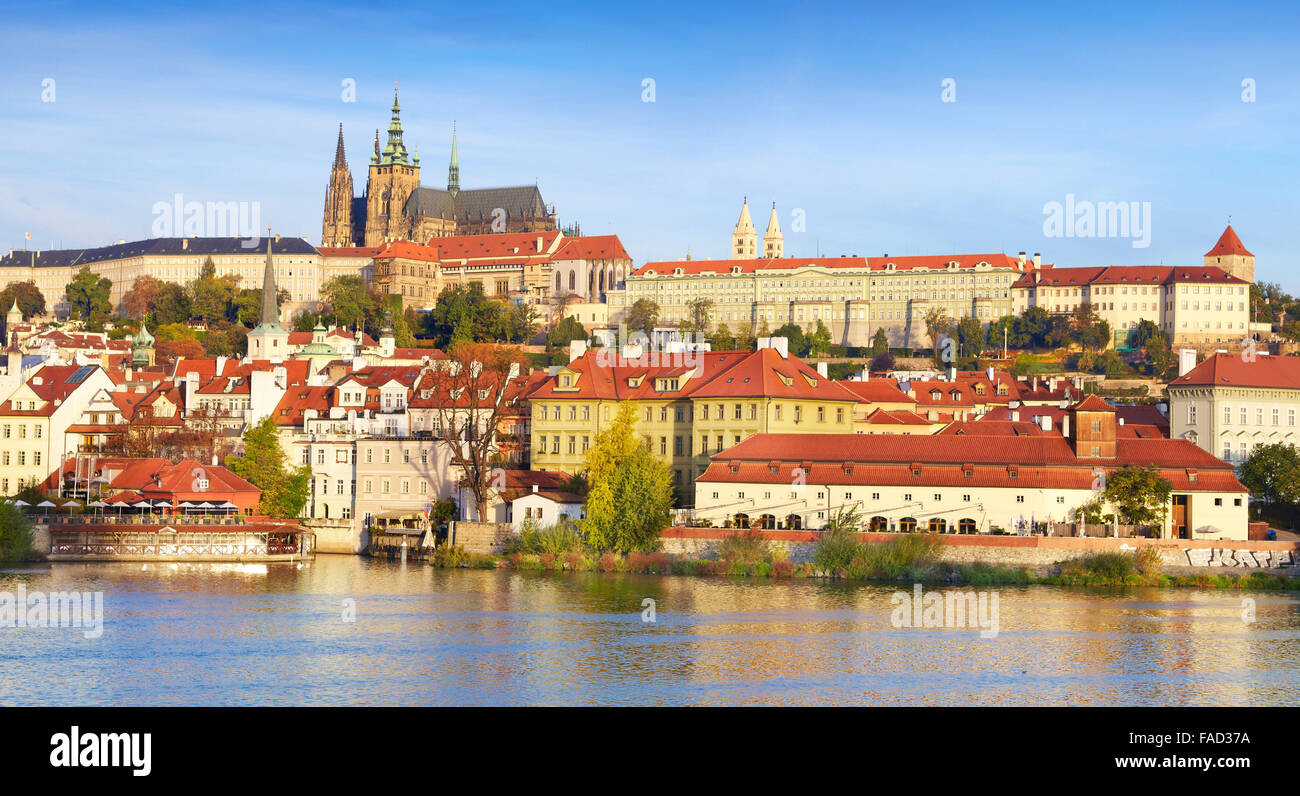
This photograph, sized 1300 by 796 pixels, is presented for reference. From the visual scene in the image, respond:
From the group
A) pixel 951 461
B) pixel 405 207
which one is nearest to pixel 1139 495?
pixel 951 461

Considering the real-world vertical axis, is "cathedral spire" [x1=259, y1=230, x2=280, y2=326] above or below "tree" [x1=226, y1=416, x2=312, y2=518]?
above

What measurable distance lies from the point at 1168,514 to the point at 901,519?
749 cm

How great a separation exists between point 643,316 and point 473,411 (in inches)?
3469

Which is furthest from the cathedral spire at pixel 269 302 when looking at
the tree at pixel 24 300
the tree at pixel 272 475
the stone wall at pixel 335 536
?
the stone wall at pixel 335 536

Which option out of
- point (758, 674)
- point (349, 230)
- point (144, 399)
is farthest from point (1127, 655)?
point (349, 230)

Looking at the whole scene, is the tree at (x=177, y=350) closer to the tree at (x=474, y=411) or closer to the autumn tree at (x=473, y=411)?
the autumn tree at (x=473, y=411)

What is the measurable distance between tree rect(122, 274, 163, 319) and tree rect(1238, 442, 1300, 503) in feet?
355

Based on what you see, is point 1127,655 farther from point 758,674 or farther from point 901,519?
point 901,519

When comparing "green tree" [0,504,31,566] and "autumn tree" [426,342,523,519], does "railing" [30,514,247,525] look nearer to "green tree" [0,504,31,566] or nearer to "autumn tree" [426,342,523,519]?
"green tree" [0,504,31,566]

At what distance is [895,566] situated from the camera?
44.8m

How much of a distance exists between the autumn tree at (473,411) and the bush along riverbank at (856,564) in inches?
179

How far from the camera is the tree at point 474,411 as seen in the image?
175ft

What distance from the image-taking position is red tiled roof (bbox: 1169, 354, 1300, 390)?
59031 millimetres

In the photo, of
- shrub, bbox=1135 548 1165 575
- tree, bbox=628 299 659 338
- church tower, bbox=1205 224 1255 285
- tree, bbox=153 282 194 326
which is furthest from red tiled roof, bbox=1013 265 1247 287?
shrub, bbox=1135 548 1165 575
